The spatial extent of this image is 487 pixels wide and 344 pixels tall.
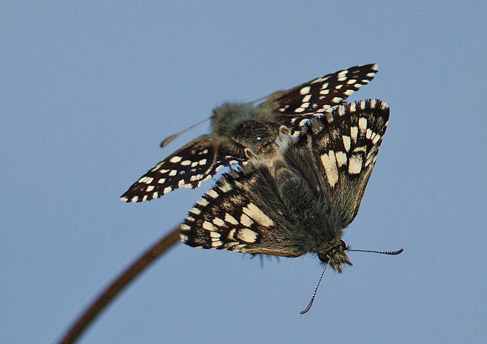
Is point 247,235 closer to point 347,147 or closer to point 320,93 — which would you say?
point 347,147

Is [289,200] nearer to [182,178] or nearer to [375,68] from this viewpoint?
[182,178]

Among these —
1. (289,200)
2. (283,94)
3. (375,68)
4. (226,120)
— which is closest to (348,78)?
(375,68)

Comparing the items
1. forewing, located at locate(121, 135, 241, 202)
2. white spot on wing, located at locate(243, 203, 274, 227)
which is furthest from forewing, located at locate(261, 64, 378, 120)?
white spot on wing, located at locate(243, 203, 274, 227)

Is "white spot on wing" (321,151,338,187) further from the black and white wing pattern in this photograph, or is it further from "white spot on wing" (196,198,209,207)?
"white spot on wing" (196,198,209,207)

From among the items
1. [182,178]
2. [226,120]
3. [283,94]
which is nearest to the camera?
[182,178]

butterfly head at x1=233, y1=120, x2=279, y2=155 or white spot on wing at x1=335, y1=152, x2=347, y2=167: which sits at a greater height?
butterfly head at x1=233, y1=120, x2=279, y2=155

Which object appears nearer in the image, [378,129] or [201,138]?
[378,129]

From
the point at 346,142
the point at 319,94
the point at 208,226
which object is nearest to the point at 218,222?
the point at 208,226
